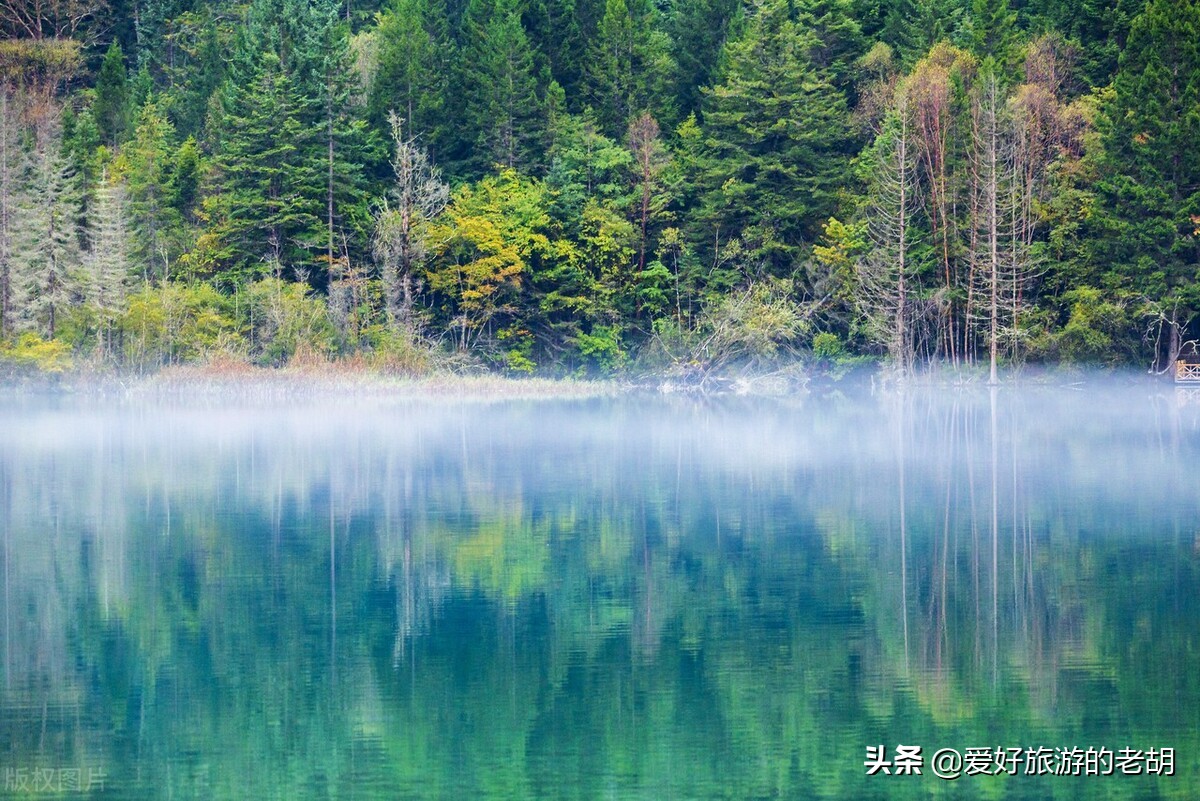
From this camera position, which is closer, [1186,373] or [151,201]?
[1186,373]

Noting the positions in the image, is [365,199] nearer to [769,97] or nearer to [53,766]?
[769,97]

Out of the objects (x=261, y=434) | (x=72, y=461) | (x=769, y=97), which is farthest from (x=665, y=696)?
(x=769, y=97)

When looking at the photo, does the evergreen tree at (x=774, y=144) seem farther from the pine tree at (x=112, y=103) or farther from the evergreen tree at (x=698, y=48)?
the pine tree at (x=112, y=103)

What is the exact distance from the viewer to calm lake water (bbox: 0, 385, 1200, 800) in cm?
821

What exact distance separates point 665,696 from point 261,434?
20078 mm

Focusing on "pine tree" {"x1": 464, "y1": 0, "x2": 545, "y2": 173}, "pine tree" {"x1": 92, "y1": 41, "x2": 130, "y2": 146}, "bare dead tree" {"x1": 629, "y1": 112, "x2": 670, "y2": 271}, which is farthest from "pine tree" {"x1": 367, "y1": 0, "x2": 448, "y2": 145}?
"pine tree" {"x1": 92, "y1": 41, "x2": 130, "y2": 146}

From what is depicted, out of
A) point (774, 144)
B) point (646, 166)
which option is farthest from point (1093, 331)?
point (646, 166)

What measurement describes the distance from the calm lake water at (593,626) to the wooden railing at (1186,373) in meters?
21.8

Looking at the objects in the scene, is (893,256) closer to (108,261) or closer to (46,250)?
(108,261)

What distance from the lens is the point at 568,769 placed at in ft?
26.7

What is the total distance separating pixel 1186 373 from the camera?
4259cm

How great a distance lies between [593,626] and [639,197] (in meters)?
41.2

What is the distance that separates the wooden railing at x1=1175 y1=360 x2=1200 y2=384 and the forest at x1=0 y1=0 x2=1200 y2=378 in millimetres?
362

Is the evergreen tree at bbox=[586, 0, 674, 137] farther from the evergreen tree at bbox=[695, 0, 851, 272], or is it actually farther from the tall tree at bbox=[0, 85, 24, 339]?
the tall tree at bbox=[0, 85, 24, 339]
